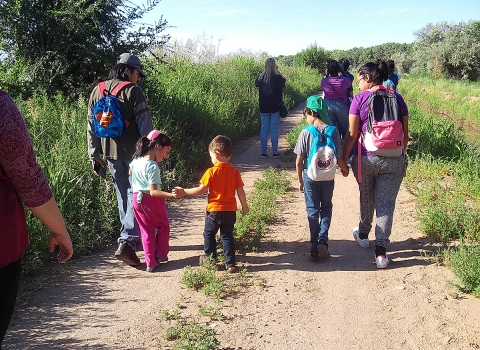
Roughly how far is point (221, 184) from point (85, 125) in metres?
3.25

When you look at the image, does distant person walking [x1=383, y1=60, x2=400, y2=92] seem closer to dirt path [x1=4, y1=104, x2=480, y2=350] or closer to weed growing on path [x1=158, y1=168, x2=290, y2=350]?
weed growing on path [x1=158, y1=168, x2=290, y2=350]

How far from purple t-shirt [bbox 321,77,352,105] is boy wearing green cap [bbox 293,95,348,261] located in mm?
3209

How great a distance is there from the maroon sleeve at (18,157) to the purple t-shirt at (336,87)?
6.35 m

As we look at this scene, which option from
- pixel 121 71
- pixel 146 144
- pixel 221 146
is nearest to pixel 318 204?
pixel 221 146

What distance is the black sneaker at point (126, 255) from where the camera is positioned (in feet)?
14.6

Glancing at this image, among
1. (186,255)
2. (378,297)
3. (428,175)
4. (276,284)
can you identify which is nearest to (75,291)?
(186,255)

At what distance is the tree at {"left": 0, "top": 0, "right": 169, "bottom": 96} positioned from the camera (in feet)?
24.7

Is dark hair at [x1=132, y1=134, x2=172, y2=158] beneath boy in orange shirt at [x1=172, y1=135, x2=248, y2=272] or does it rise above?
above

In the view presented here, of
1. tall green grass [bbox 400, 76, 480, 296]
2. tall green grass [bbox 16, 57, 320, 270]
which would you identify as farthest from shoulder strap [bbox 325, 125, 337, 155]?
tall green grass [bbox 16, 57, 320, 270]

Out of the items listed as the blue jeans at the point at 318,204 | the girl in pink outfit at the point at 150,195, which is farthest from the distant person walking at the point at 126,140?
the blue jeans at the point at 318,204

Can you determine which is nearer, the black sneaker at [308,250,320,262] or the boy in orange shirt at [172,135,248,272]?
the boy in orange shirt at [172,135,248,272]

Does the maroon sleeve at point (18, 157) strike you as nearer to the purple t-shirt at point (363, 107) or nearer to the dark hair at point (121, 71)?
the dark hair at point (121, 71)

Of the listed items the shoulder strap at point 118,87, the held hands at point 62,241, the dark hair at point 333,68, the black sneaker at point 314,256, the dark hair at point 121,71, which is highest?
the dark hair at point 333,68

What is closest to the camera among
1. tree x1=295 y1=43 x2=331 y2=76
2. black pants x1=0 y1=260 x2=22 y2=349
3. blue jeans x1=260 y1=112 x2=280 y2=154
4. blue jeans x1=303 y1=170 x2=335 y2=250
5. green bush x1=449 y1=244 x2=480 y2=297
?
black pants x1=0 y1=260 x2=22 y2=349
